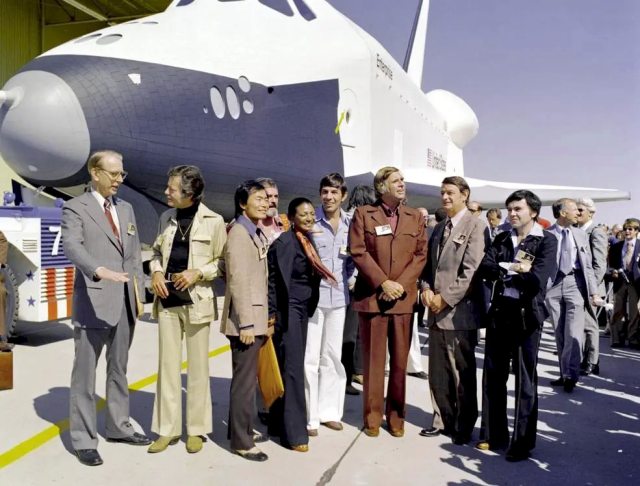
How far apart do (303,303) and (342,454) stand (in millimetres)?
863

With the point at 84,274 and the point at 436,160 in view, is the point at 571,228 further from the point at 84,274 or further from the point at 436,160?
the point at 436,160

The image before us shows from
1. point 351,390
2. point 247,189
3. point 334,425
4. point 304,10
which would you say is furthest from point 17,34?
point 334,425

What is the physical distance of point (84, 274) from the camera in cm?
306

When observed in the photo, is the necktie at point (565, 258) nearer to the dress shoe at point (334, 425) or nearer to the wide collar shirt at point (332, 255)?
the wide collar shirt at point (332, 255)

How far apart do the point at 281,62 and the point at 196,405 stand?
14.3ft

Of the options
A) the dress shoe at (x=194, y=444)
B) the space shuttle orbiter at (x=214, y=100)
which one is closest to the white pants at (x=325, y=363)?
the dress shoe at (x=194, y=444)

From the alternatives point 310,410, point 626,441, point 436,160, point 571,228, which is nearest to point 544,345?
point 571,228

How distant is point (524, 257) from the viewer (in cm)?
326

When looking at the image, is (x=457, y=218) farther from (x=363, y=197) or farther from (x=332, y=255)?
(x=363, y=197)

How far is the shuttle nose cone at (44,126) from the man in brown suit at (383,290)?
8.64ft

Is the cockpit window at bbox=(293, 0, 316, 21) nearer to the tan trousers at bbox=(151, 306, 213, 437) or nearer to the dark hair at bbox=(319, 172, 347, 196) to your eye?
the dark hair at bbox=(319, 172, 347, 196)

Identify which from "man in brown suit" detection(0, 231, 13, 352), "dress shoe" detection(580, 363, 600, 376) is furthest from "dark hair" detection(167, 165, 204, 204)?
"dress shoe" detection(580, 363, 600, 376)

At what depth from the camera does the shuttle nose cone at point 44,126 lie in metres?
4.66

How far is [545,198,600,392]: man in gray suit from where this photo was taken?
4.61m
